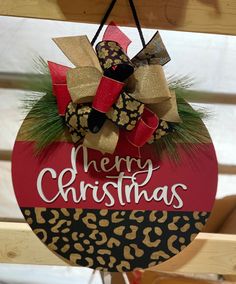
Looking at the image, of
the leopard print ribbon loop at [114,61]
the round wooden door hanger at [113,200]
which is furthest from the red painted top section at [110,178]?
the leopard print ribbon loop at [114,61]

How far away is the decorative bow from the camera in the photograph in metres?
0.58

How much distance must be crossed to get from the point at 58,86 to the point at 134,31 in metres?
0.51

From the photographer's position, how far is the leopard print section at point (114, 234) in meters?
0.65

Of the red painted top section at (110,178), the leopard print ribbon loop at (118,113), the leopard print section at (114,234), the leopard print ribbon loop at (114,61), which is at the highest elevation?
the leopard print ribbon loop at (114,61)

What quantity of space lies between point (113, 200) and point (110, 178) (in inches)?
1.3

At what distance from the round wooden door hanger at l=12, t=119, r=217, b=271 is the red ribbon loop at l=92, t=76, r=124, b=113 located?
0.27 ft

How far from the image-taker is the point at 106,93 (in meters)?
0.58

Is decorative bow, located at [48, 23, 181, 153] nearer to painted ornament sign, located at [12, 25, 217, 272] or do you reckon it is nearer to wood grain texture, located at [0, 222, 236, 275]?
painted ornament sign, located at [12, 25, 217, 272]

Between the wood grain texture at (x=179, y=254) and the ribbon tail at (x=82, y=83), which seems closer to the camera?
the ribbon tail at (x=82, y=83)

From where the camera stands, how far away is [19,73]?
1019mm

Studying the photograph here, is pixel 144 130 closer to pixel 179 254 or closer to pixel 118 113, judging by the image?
pixel 118 113

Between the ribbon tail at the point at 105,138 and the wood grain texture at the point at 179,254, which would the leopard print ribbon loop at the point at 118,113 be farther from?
the wood grain texture at the point at 179,254

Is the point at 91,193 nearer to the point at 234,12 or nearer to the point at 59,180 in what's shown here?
the point at 59,180

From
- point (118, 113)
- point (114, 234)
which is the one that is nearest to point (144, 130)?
point (118, 113)
